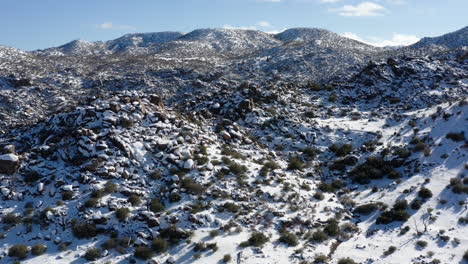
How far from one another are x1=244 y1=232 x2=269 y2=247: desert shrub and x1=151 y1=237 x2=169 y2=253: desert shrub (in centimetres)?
387

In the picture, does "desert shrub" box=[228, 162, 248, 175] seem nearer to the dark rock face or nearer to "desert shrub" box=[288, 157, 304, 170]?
"desert shrub" box=[288, 157, 304, 170]

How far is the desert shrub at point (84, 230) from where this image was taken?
45.7 ft

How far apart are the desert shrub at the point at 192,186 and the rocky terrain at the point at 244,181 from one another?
63 millimetres

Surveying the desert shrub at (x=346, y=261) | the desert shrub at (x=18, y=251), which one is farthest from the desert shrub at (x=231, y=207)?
the desert shrub at (x=18, y=251)

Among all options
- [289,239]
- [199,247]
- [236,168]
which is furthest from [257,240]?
[236,168]

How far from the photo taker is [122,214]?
1500 cm

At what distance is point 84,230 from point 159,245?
378 centimetres

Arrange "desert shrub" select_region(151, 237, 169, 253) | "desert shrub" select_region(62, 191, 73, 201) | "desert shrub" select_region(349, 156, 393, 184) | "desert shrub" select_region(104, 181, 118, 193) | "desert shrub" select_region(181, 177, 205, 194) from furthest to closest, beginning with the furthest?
"desert shrub" select_region(349, 156, 393, 184)
"desert shrub" select_region(181, 177, 205, 194)
"desert shrub" select_region(104, 181, 118, 193)
"desert shrub" select_region(62, 191, 73, 201)
"desert shrub" select_region(151, 237, 169, 253)

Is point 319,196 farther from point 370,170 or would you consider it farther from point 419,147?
point 419,147

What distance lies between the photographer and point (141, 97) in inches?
1000

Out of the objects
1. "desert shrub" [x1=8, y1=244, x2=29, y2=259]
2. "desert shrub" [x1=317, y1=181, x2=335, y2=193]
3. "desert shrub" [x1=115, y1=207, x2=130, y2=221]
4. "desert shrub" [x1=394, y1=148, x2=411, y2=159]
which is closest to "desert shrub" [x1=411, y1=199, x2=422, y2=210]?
"desert shrub" [x1=317, y1=181, x2=335, y2=193]

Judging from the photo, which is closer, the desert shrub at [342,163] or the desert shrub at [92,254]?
the desert shrub at [92,254]

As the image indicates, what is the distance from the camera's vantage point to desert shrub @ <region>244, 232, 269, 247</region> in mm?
14195

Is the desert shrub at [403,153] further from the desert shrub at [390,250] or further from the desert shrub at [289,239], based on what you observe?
the desert shrub at [289,239]
